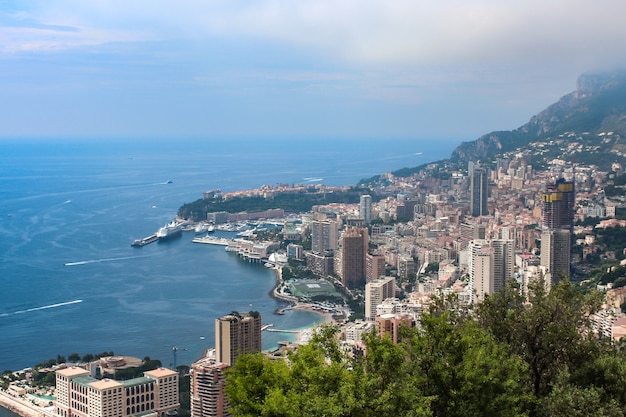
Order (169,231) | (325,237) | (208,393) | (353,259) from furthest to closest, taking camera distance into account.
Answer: (169,231), (325,237), (353,259), (208,393)

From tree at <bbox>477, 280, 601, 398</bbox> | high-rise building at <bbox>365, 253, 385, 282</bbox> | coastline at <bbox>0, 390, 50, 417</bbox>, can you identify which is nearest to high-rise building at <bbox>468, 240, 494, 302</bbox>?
high-rise building at <bbox>365, 253, 385, 282</bbox>

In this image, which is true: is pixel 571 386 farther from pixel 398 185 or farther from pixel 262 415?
pixel 398 185

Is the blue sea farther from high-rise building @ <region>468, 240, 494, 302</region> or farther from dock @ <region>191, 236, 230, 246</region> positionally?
high-rise building @ <region>468, 240, 494, 302</region>

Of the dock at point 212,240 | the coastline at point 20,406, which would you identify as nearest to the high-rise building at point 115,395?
the coastline at point 20,406

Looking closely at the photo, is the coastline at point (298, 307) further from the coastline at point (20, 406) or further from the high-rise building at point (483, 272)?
the coastline at point (20, 406)

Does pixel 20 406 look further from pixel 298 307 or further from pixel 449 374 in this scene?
pixel 449 374

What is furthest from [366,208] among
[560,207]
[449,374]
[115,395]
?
[449,374]
